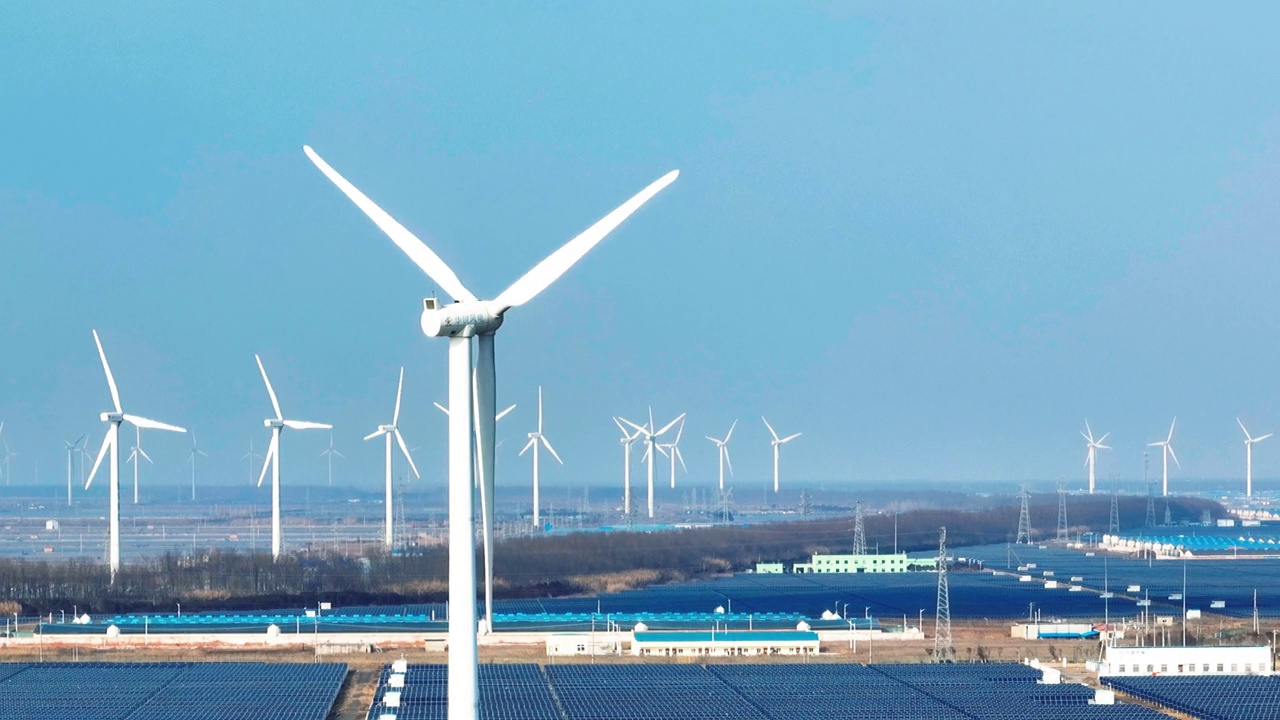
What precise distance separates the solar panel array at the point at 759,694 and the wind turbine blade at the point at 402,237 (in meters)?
21.4

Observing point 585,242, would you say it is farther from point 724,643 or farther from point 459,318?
point 724,643

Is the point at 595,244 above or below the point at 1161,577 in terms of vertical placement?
above

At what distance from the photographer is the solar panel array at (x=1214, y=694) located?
4891 cm

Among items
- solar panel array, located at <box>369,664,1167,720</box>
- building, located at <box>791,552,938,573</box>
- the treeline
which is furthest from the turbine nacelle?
building, located at <box>791,552,938,573</box>

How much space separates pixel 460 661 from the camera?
2675cm

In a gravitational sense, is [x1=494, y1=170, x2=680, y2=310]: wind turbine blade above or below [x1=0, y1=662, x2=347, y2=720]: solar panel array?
above

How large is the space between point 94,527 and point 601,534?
87.7 metres

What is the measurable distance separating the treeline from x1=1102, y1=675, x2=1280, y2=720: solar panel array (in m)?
45.0

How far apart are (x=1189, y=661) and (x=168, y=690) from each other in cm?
3121

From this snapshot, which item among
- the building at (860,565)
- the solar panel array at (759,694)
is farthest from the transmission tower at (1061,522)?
the solar panel array at (759,694)

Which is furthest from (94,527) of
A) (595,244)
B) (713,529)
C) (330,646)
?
(595,244)

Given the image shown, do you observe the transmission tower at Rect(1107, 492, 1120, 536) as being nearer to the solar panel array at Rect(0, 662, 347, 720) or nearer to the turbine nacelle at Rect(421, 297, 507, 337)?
the solar panel array at Rect(0, 662, 347, 720)

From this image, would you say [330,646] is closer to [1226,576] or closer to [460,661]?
[460,661]

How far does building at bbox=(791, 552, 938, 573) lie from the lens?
11919 centimetres
